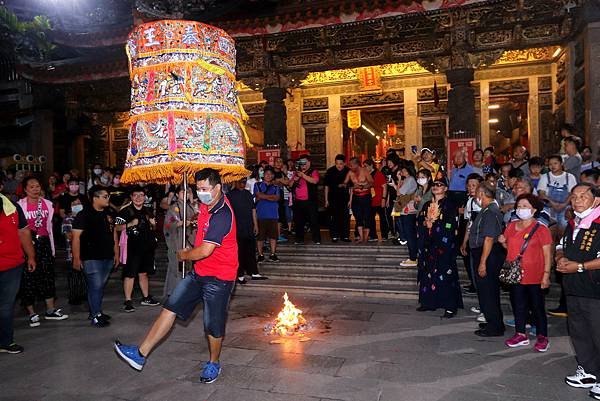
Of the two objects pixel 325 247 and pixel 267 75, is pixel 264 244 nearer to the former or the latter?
pixel 325 247

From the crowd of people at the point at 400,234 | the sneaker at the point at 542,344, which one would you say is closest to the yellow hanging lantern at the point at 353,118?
the crowd of people at the point at 400,234

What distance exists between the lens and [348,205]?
33.0 ft

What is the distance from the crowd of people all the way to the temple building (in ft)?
10.1

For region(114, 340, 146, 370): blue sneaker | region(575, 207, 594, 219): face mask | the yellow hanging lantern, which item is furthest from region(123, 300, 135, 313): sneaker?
the yellow hanging lantern

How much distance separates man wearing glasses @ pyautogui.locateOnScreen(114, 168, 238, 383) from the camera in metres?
4.04

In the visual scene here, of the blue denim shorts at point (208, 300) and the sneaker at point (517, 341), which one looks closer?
the blue denim shorts at point (208, 300)

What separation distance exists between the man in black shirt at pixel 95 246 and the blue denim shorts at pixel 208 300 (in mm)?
2468

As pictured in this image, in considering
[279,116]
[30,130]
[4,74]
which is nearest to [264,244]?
[279,116]

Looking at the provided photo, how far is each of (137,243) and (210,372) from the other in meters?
3.55

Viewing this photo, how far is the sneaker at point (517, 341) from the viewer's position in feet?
15.9

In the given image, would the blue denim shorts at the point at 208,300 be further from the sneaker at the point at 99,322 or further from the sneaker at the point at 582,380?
the sneaker at the point at 582,380

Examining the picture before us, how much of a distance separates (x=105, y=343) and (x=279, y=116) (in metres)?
9.11

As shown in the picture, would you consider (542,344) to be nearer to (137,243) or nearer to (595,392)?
(595,392)

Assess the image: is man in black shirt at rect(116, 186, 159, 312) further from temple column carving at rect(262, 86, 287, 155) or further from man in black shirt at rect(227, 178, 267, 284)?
temple column carving at rect(262, 86, 287, 155)
